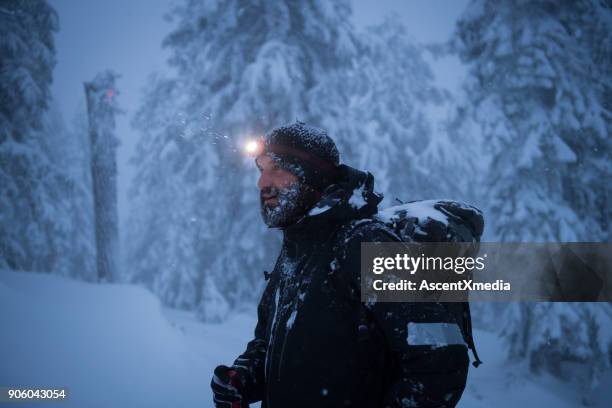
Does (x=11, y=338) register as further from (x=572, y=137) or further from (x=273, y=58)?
(x=572, y=137)

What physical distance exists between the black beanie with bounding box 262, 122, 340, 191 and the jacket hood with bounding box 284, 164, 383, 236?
0.10 m

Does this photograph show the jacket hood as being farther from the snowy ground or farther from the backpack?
the snowy ground

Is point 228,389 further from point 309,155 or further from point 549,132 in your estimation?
point 549,132

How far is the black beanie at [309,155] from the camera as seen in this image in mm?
2145

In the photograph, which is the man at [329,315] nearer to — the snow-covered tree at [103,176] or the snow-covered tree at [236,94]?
the snow-covered tree at [236,94]

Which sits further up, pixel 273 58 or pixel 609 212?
pixel 273 58

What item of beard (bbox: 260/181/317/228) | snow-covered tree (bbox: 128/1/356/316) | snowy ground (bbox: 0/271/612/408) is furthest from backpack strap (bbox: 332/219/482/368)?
snow-covered tree (bbox: 128/1/356/316)

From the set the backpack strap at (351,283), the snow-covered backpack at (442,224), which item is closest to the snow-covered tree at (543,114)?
the snow-covered backpack at (442,224)

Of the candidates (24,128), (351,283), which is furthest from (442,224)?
(24,128)

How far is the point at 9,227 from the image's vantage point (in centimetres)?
1415

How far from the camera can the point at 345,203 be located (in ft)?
6.33

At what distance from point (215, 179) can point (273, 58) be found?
4.65 m

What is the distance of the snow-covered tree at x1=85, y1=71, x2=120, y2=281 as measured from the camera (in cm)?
1204

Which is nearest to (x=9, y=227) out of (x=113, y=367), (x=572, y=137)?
(x=113, y=367)
